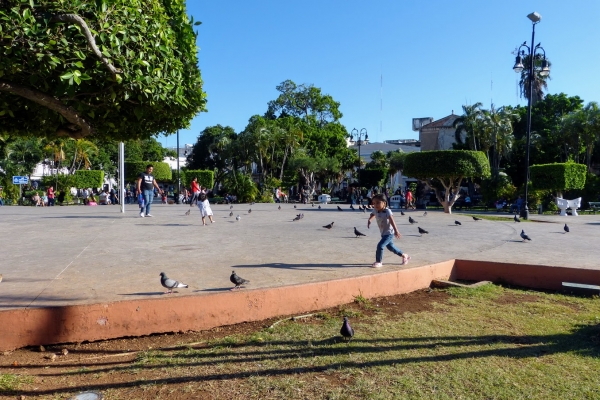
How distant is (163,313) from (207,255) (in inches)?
131

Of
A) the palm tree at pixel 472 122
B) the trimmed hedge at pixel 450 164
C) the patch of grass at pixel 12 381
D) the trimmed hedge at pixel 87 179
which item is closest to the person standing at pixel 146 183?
the patch of grass at pixel 12 381

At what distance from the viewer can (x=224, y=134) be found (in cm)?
5356

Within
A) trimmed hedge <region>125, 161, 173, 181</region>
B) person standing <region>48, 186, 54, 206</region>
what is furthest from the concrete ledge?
trimmed hedge <region>125, 161, 173, 181</region>

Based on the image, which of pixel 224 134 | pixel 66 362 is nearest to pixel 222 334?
pixel 66 362

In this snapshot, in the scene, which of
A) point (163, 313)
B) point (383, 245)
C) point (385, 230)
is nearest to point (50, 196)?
point (385, 230)

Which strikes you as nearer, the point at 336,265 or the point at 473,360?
the point at 473,360

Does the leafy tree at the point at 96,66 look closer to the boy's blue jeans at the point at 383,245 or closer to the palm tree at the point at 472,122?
the boy's blue jeans at the point at 383,245

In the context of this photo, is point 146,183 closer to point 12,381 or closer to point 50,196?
point 12,381

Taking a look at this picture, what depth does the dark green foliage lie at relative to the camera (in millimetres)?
46688

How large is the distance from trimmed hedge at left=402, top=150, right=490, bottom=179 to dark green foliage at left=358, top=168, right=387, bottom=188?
72.7ft

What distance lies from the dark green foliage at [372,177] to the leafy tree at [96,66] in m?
41.2

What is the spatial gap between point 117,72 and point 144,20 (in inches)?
25.9

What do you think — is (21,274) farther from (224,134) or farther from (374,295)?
(224,134)

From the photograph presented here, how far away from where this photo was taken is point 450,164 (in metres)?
23.4
